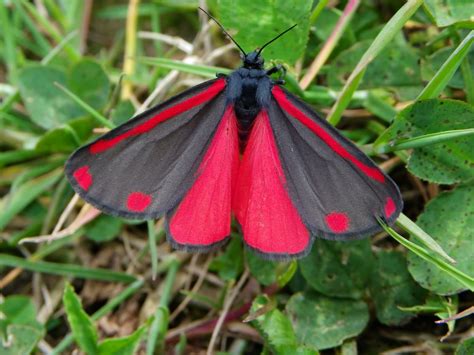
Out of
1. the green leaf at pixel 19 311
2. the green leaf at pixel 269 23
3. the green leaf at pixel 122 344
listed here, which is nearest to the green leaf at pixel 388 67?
the green leaf at pixel 269 23

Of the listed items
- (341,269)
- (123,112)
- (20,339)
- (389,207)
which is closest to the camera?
Result: (389,207)

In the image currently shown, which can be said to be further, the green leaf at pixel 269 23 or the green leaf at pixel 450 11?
the green leaf at pixel 269 23

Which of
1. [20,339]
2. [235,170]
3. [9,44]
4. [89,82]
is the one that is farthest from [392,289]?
[9,44]

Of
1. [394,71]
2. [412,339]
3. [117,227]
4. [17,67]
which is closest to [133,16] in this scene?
[17,67]

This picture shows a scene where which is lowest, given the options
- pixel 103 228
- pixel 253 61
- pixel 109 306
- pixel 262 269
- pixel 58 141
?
pixel 109 306

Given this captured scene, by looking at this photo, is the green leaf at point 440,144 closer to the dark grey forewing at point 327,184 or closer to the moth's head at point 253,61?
the dark grey forewing at point 327,184

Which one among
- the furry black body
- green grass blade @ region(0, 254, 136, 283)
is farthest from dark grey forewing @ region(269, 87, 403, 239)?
green grass blade @ region(0, 254, 136, 283)

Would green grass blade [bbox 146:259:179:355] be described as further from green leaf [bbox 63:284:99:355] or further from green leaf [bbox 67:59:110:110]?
green leaf [bbox 67:59:110:110]

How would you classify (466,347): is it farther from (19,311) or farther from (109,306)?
(19,311)
